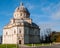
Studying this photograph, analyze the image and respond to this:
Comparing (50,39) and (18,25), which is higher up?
(18,25)

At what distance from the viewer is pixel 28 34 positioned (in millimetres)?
63750

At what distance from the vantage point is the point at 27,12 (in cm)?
6956

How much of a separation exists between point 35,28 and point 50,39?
37.2ft

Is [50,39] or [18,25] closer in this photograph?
[18,25]

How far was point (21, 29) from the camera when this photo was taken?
2424 inches

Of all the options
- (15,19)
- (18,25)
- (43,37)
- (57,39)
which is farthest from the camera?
(43,37)

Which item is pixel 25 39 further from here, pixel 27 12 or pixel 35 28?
pixel 27 12

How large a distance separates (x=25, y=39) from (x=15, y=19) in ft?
30.2

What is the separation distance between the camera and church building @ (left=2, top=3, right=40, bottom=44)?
6147 centimetres

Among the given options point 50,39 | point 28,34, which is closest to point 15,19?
point 28,34

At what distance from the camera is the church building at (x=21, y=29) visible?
61.5 metres

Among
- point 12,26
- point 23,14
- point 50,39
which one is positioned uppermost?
point 23,14

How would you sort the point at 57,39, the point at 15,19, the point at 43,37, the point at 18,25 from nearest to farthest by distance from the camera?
the point at 18,25, the point at 15,19, the point at 57,39, the point at 43,37

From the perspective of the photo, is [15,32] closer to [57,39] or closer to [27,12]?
[27,12]
